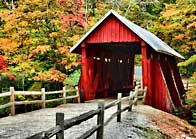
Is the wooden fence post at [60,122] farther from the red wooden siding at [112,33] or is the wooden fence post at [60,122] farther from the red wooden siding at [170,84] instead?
the red wooden siding at [170,84]

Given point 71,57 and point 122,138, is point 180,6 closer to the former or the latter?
point 71,57

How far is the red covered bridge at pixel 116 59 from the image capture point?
14813 millimetres

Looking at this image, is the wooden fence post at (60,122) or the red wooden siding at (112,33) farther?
the red wooden siding at (112,33)

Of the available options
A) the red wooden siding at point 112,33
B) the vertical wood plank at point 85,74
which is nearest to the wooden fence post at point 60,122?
the red wooden siding at point 112,33

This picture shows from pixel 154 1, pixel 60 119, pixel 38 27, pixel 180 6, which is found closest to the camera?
pixel 60 119

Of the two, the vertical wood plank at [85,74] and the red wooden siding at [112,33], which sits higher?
the red wooden siding at [112,33]

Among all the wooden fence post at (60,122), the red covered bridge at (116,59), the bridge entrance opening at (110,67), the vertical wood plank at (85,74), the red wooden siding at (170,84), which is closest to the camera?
the wooden fence post at (60,122)

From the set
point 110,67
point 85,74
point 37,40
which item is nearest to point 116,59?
point 110,67

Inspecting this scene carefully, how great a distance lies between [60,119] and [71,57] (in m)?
14.6

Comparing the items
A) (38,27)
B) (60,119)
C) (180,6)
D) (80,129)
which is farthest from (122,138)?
(180,6)

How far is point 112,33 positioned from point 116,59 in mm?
5618

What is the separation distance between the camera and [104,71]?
744 inches

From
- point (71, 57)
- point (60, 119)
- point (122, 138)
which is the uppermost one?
point (71, 57)

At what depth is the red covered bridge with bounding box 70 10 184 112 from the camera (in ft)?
48.6
